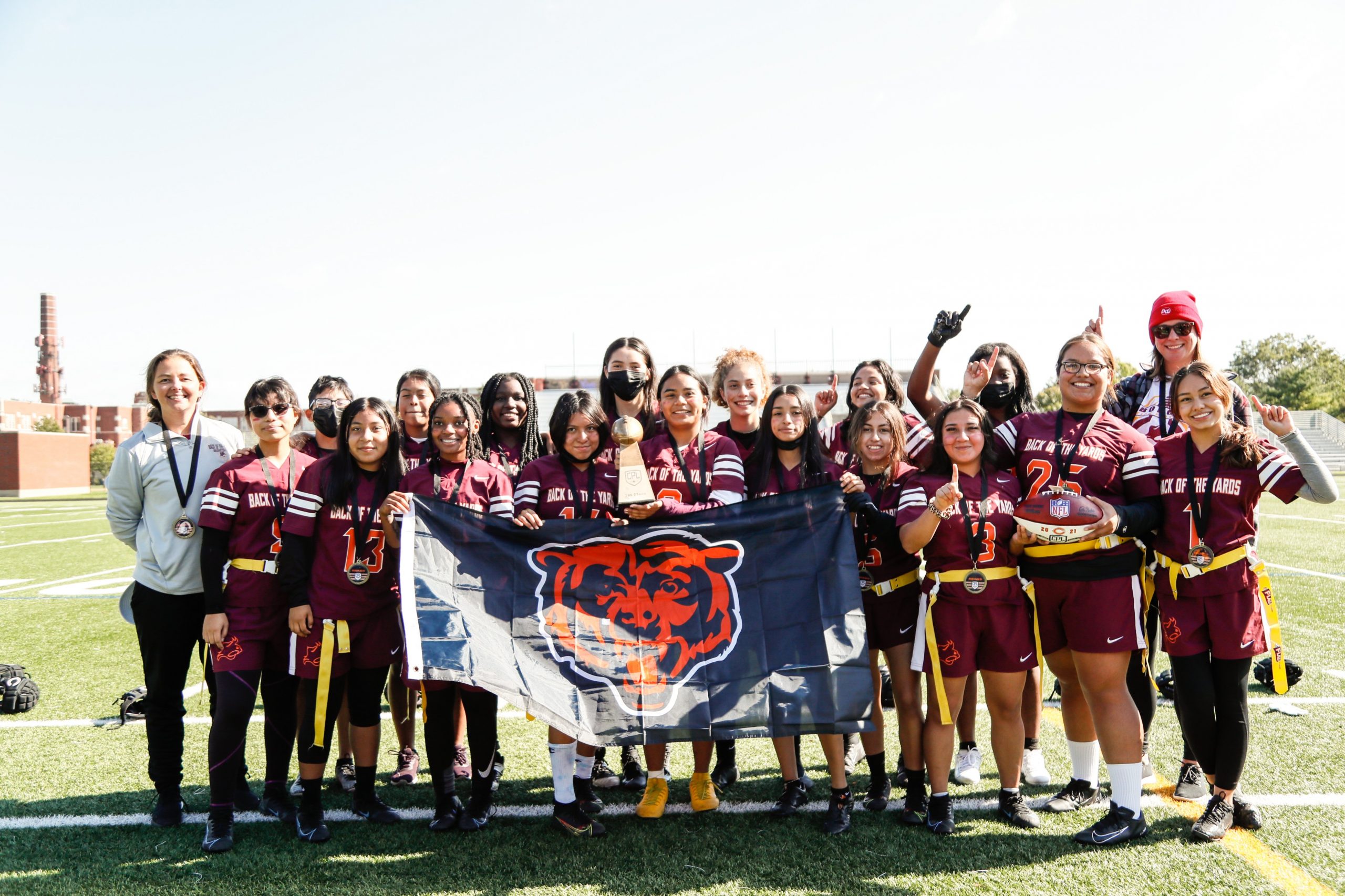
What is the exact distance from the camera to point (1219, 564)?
12.6ft

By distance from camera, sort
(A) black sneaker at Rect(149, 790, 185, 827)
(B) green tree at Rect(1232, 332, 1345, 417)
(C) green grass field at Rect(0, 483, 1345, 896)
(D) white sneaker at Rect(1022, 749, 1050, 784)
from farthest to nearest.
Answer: (B) green tree at Rect(1232, 332, 1345, 417)
(D) white sneaker at Rect(1022, 749, 1050, 784)
(A) black sneaker at Rect(149, 790, 185, 827)
(C) green grass field at Rect(0, 483, 1345, 896)

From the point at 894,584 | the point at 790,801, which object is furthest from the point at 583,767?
the point at 894,584

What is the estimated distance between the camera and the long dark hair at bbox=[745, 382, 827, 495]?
4289 millimetres

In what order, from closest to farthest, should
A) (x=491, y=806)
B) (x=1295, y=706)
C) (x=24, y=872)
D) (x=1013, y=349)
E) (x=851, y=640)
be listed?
1. (x=24, y=872)
2. (x=851, y=640)
3. (x=491, y=806)
4. (x=1013, y=349)
5. (x=1295, y=706)

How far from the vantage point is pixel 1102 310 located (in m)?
5.18

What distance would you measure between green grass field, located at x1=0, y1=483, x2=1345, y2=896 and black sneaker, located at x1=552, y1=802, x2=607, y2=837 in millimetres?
53

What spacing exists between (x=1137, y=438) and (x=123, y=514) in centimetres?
512

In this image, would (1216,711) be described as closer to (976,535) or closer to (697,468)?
(976,535)

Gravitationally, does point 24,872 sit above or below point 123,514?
below

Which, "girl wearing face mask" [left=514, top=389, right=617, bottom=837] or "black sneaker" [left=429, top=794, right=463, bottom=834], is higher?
"girl wearing face mask" [left=514, top=389, right=617, bottom=837]

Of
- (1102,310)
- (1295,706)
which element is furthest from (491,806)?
(1295,706)

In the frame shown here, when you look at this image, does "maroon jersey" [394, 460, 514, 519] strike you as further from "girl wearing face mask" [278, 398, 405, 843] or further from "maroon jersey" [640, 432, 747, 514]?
"maroon jersey" [640, 432, 747, 514]

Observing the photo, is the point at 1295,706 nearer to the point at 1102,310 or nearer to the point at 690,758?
the point at 1102,310

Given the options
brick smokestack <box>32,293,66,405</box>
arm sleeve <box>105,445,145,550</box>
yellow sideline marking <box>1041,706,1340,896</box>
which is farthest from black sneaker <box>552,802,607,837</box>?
brick smokestack <box>32,293,66,405</box>
